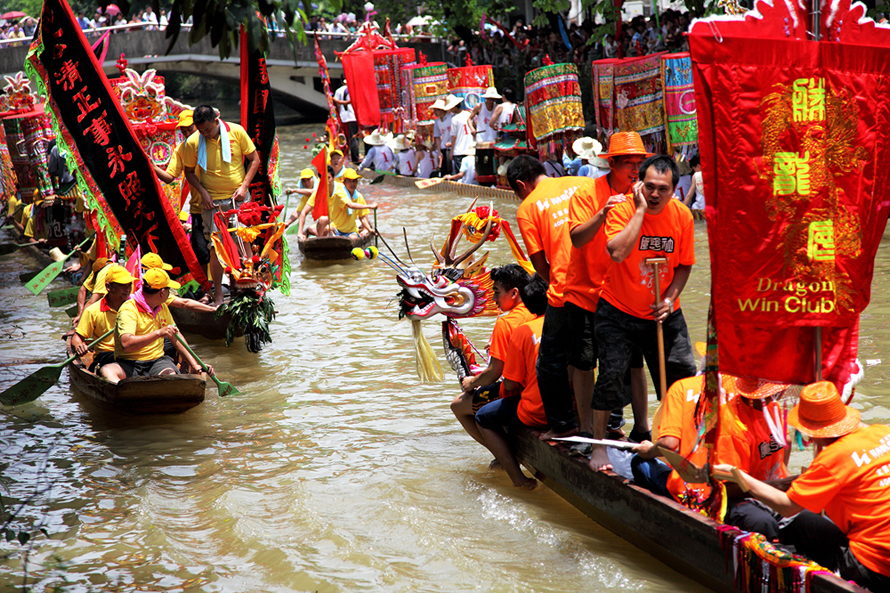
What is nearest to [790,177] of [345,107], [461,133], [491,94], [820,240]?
[820,240]

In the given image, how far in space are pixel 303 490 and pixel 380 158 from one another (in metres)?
16.4

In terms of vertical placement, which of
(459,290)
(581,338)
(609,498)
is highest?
(459,290)

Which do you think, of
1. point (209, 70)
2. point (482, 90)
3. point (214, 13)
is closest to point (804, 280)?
point (214, 13)

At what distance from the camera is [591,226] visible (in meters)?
4.86

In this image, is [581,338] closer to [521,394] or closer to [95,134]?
[521,394]

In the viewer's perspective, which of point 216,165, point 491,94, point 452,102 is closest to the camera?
point 216,165

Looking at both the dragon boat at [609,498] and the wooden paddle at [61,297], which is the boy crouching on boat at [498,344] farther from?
the wooden paddle at [61,297]

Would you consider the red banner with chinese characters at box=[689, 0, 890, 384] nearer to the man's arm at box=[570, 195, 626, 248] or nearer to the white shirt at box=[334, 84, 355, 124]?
the man's arm at box=[570, 195, 626, 248]

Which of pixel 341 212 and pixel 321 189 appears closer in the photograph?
pixel 341 212

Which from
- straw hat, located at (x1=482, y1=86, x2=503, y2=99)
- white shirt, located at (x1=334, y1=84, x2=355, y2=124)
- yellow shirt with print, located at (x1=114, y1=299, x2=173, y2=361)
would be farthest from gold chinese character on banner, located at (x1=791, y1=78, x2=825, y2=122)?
white shirt, located at (x1=334, y1=84, x2=355, y2=124)

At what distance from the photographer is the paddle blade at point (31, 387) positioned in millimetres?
7125

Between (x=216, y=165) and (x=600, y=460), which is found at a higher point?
(x=216, y=165)

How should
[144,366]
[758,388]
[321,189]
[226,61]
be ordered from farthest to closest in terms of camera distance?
[226,61], [321,189], [144,366], [758,388]

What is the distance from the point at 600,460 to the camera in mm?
5094
